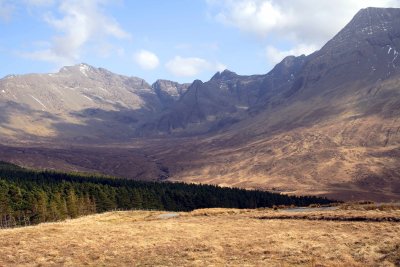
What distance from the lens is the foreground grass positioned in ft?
87.5

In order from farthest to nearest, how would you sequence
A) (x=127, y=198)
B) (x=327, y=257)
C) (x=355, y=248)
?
(x=127, y=198), (x=355, y=248), (x=327, y=257)

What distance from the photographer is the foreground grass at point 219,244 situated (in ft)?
87.5

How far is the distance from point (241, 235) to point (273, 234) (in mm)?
2901

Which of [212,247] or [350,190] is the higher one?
[212,247]

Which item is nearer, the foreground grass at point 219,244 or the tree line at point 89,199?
the foreground grass at point 219,244

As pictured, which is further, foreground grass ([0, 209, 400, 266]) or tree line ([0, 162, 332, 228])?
tree line ([0, 162, 332, 228])

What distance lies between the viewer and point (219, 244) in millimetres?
33125

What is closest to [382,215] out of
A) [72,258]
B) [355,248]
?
[355,248]

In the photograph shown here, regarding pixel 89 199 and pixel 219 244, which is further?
pixel 89 199

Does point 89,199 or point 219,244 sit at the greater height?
point 219,244

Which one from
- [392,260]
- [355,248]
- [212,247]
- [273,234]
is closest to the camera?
[392,260]

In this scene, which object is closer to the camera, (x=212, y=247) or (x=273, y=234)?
(x=212, y=247)

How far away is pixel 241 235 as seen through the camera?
37.3 m

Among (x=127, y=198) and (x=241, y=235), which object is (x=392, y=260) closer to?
(x=241, y=235)
